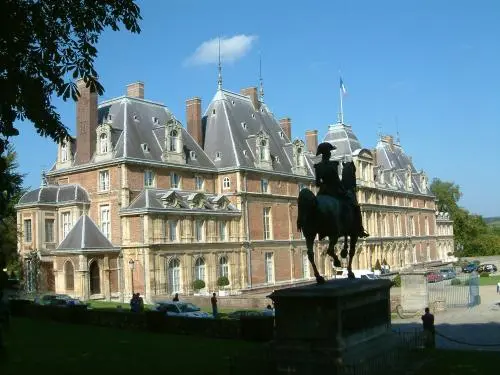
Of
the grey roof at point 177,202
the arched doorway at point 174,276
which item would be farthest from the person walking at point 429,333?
the arched doorway at point 174,276

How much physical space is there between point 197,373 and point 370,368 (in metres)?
4.13

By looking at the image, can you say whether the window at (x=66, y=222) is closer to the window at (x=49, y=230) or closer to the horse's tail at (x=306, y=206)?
the window at (x=49, y=230)

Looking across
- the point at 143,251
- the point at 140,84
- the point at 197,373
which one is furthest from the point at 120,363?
the point at 140,84

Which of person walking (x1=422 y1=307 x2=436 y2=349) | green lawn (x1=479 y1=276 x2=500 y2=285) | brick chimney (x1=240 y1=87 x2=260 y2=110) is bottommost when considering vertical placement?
green lawn (x1=479 y1=276 x2=500 y2=285)

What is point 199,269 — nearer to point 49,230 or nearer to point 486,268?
point 49,230

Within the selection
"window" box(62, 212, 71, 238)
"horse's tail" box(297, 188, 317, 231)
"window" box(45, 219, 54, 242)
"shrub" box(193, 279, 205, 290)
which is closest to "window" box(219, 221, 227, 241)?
"shrub" box(193, 279, 205, 290)

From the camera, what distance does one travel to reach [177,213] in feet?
134

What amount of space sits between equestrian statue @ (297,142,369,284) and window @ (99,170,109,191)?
28617 mm

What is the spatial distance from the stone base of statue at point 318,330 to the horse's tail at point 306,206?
63.1 inches

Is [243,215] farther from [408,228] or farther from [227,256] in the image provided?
[408,228]

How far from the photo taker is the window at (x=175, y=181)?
146ft

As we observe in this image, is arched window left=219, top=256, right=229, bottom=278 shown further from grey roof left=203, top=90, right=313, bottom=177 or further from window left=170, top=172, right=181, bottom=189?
grey roof left=203, top=90, right=313, bottom=177

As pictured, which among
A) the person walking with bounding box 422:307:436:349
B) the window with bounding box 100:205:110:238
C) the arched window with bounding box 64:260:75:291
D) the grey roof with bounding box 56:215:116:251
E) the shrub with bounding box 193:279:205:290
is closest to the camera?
the person walking with bounding box 422:307:436:349

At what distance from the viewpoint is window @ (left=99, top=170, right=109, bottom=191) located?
41.9m
